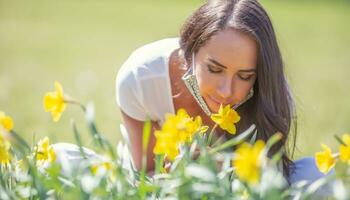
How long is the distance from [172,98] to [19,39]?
648 centimetres

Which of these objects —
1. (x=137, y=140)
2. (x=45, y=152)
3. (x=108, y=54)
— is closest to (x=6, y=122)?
(x=45, y=152)

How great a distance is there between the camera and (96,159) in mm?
1826

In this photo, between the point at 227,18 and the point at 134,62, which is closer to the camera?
the point at 227,18

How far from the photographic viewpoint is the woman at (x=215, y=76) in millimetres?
2561

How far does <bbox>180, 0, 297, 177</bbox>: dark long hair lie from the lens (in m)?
2.64

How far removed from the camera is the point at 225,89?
97.7 inches

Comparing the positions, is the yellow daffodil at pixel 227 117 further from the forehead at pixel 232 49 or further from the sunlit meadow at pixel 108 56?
the forehead at pixel 232 49

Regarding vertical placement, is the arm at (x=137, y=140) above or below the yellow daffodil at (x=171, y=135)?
below

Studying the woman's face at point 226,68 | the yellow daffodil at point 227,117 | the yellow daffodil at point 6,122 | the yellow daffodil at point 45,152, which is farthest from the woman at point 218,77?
the yellow daffodil at point 6,122

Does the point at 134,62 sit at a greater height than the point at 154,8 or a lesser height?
greater

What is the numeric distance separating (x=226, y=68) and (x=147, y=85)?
0.63 meters

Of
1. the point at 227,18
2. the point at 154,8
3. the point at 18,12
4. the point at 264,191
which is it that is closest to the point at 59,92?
the point at 264,191

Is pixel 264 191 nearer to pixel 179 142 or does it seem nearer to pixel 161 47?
pixel 179 142

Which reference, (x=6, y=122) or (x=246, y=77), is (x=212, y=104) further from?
(x=6, y=122)
